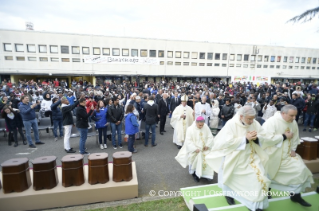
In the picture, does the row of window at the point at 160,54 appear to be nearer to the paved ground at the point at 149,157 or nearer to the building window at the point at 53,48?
the building window at the point at 53,48

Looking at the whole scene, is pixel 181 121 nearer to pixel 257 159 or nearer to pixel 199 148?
pixel 199 148

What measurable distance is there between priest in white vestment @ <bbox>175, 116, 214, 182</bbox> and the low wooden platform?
154 cm

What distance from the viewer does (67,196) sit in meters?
3.59

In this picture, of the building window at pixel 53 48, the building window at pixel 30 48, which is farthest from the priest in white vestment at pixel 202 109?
the building window at pixel 30 48

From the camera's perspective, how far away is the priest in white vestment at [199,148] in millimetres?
4375

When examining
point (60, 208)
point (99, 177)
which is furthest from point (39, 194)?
point (99, 177)

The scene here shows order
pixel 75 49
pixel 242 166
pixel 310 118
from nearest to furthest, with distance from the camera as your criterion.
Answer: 1. pixel 242 166
2. pixel 310 118
3. pixel 75 49

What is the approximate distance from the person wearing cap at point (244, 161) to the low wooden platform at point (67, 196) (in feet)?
6.54

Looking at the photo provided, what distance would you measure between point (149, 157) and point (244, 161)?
3.43 meters

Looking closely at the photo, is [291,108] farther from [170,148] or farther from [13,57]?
[13,57]

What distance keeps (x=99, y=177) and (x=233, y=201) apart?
281 centimetres

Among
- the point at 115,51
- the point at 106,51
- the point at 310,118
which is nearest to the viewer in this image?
the point at 310,118

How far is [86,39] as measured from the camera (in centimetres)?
2550

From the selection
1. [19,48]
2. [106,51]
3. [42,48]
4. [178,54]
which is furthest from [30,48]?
[178,54]
